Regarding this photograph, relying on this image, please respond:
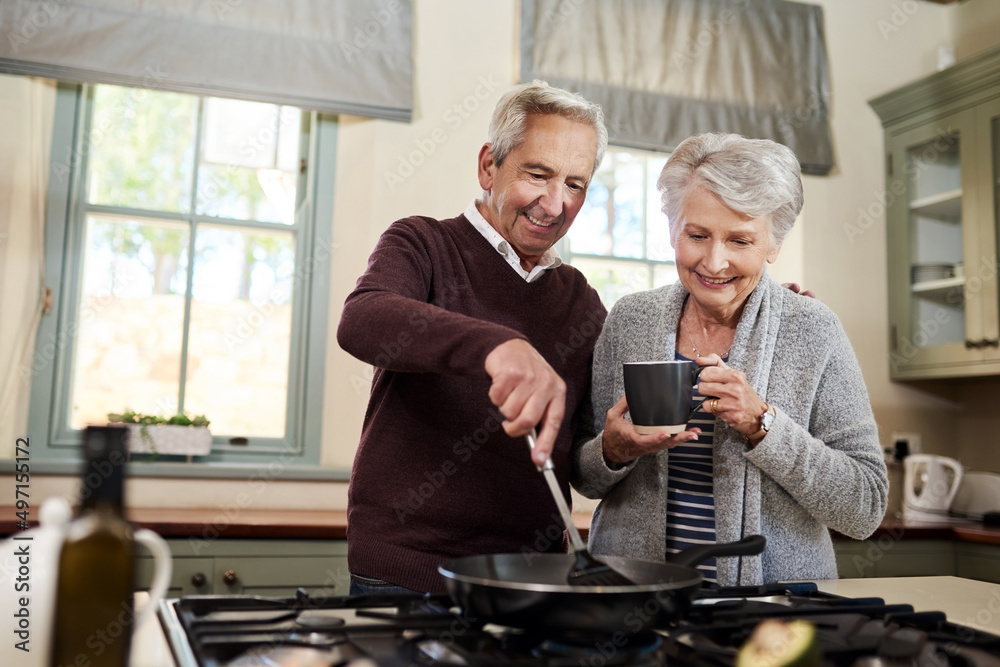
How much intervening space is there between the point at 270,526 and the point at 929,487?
2.30 meters

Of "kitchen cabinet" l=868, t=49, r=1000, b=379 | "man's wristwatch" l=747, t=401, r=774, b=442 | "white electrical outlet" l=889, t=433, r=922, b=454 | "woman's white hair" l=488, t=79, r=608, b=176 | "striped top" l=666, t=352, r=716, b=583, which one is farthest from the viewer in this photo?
"white electrical outlet" l=889, t=433, r=922, b=454

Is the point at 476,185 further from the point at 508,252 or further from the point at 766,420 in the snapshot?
the point at 766,420

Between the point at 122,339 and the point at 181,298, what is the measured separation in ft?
0.73

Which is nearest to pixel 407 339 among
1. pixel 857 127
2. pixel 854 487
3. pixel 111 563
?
pixel 111 563

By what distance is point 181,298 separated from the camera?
9.30 feet

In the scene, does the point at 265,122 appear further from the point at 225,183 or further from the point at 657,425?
the point at 657,425

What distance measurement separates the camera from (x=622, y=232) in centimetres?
333

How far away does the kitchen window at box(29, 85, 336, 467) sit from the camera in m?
2.72

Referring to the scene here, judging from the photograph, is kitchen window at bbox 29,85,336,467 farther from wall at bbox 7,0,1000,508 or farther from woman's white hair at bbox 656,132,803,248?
woman's white hair at bbox 656,132,803,248

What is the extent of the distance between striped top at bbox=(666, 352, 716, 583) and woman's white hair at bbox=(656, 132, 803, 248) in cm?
31

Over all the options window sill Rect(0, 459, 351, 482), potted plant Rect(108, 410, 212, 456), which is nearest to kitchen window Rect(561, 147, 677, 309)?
window sill Rect(0, 459, 351, 482)

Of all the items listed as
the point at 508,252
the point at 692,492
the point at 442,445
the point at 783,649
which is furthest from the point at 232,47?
the point at 783,649

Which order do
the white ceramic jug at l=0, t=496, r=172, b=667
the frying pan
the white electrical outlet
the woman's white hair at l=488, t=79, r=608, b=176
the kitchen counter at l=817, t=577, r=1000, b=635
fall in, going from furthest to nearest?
1. the white electrical outlet
2. the woman's white hair at l=488, t=79, r=608, b=176
3. the kitchen counter at l=817, t=577, r=1000, b=635
4. the white ceramic jug at l=0, t=496, r=172, b=667
5. the frying pan

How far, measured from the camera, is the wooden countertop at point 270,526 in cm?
215
